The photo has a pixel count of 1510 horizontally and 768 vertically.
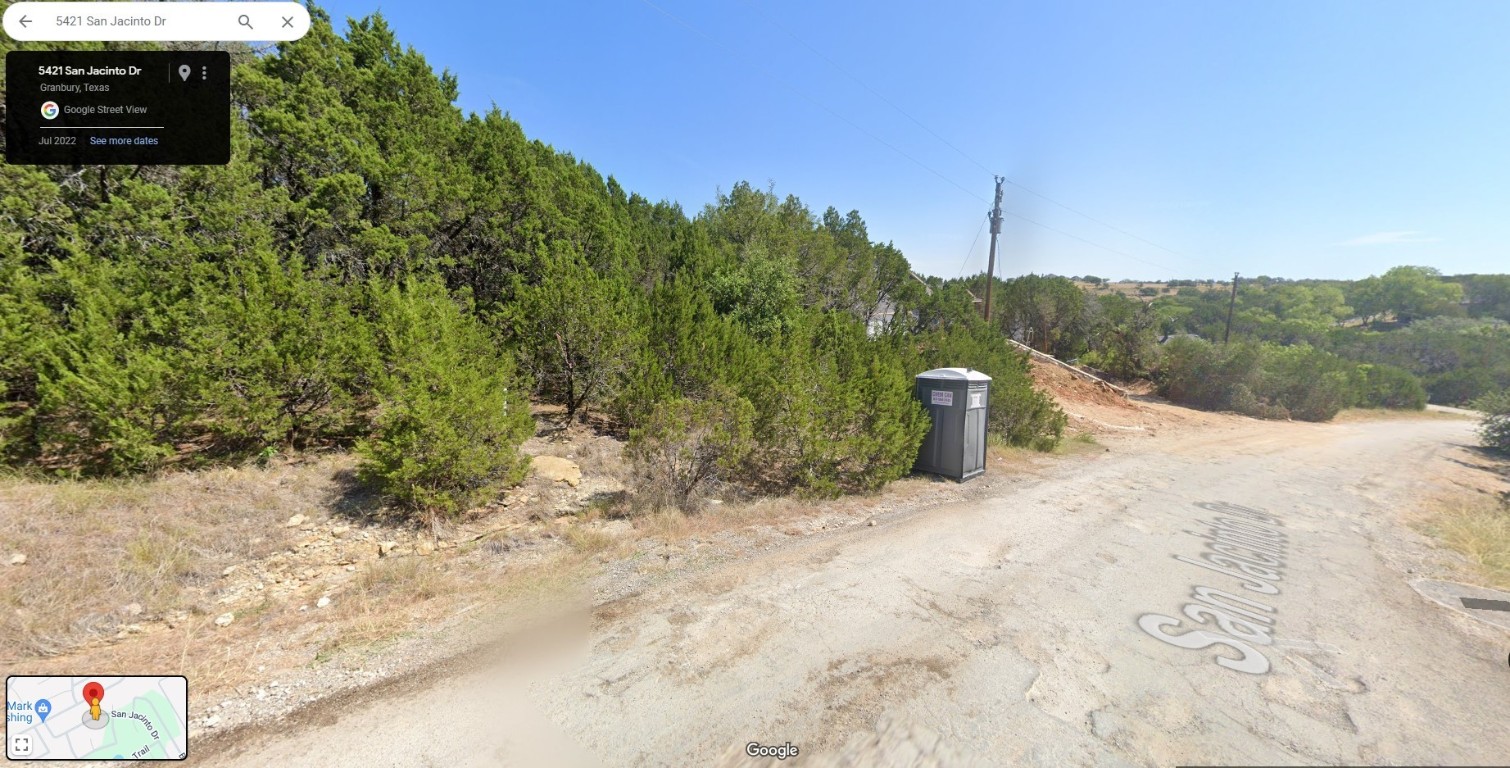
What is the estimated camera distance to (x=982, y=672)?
3.08 meters

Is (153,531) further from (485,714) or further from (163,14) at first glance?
(163,14)

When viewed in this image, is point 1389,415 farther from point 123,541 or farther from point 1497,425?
point 123,541

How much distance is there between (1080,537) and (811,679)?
4.17 m

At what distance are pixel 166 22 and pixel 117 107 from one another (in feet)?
3.62

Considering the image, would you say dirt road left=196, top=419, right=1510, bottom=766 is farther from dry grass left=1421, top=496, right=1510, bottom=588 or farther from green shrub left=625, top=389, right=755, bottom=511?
green shrub left=625, top=389, right=755, bottom=511

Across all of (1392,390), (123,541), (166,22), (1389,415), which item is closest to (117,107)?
(166,22)

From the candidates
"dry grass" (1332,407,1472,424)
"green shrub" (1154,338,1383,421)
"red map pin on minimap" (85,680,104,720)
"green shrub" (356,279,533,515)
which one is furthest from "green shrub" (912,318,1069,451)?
"dry grass" (1332,407,1472,424)

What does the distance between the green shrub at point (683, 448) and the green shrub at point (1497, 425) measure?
25609mm

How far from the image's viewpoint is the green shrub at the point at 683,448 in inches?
229

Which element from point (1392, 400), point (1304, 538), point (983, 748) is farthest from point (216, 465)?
point (1392, 400)

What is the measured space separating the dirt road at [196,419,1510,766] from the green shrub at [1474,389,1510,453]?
1961cm

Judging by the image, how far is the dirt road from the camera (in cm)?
248

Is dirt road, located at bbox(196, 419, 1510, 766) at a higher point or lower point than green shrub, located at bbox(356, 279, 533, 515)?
lower

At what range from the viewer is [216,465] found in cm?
610
